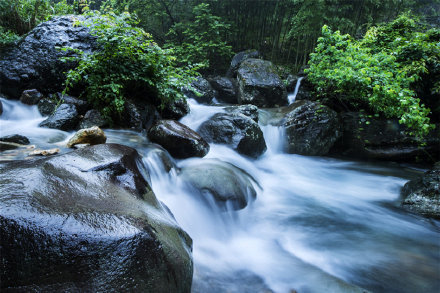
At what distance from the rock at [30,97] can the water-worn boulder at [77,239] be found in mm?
4234

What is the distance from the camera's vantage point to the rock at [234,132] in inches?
235

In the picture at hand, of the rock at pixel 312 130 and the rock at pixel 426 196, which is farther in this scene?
the rock at pixel 312 130

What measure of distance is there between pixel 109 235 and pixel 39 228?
0.37 metres

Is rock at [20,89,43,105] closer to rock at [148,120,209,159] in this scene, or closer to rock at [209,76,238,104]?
rock at [148,120,209,159]

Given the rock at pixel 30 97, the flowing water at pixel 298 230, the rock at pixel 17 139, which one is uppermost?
the rock at pixel 30 97

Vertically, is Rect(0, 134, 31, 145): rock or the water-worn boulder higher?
the water-worn boulder

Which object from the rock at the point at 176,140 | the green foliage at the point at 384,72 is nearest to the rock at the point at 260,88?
the green foliage at the point at 384,72

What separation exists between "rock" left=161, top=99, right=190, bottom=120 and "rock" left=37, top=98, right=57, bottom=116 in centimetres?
236

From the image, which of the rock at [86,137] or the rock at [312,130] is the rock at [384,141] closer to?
the rock at [312,130]

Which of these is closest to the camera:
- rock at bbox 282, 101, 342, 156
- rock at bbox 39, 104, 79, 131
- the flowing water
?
the flowing water

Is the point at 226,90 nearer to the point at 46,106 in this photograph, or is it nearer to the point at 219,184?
the point at 46,106

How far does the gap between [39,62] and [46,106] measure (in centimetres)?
121

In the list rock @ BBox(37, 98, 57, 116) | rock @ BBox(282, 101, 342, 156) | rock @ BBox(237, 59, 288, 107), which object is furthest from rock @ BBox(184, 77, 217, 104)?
rock @ BBox(37, 98, 57, 116)

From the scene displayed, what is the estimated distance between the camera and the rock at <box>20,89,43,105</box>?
17.4 feet
